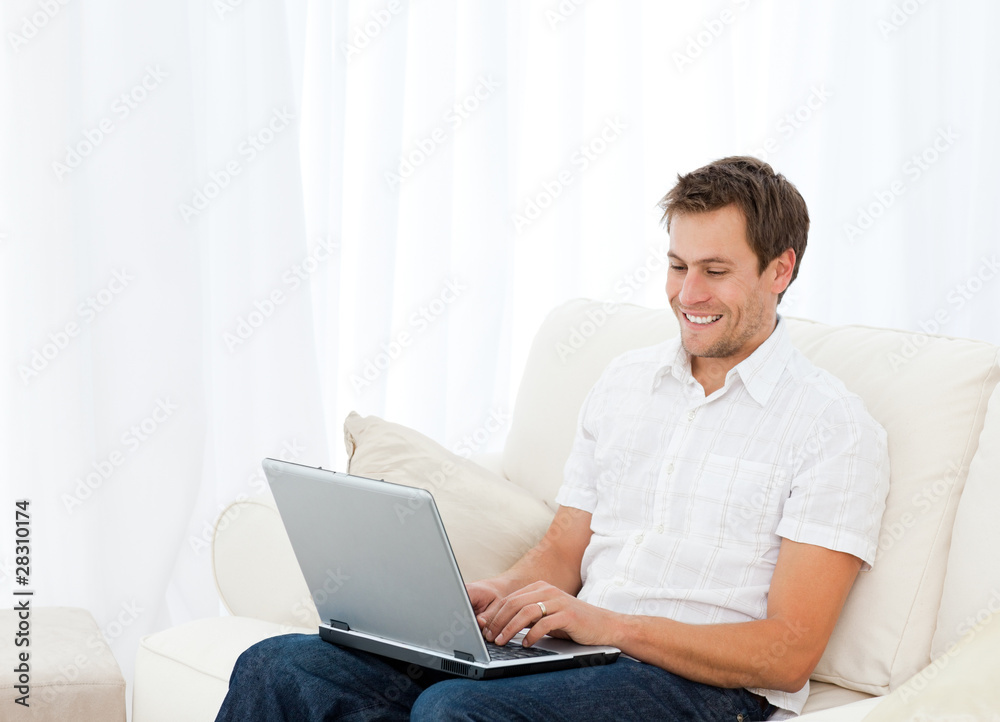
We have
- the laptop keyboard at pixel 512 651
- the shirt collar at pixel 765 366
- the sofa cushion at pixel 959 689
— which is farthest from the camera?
the shirt collar at pixel 765 366

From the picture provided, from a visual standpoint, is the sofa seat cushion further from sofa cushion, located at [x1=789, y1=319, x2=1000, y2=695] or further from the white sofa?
sofa cushion, located at [x1=789, y1=319, x2=1000, y2=695]

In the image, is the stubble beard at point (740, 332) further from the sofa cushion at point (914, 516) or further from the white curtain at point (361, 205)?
the white curtain at point (361, 205)

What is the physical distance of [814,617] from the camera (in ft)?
4.17

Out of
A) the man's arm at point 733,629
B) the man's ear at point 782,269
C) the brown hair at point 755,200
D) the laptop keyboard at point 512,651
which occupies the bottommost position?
the laptop keyboard at point 512,651

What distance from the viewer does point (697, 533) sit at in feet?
4.66

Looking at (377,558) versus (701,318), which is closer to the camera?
(377,558)

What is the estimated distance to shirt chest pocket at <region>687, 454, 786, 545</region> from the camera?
138cm

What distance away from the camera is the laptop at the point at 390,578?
1.12 meters

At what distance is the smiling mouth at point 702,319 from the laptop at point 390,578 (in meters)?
0.49

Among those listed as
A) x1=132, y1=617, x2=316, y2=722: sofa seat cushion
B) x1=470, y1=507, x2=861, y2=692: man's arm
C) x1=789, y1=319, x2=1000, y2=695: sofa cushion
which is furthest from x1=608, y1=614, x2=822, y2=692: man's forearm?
x1=132, y1=617, x2=316, y2=722: sofa seat cushion

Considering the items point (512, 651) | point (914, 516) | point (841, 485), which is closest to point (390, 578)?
point (512, 651)

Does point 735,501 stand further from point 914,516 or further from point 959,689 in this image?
point 959,689

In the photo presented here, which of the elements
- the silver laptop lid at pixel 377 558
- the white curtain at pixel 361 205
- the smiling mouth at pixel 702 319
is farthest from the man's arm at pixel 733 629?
the white curtain at pixel 361 205

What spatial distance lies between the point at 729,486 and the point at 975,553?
317 mm
